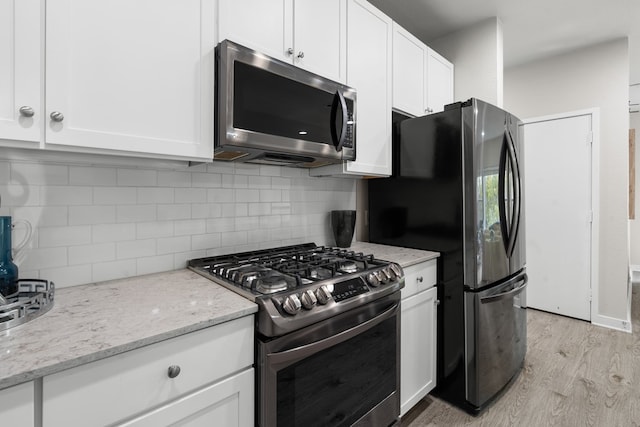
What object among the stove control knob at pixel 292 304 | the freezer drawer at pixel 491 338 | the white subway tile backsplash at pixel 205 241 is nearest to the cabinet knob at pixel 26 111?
the white subway tile backsplash at pixel 205 241

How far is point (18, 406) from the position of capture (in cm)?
70

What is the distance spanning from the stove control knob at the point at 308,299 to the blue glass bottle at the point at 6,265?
37.8 inches

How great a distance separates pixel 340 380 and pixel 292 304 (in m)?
0.47

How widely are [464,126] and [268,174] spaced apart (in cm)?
118

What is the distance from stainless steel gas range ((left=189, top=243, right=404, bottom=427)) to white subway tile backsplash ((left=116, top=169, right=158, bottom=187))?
428 mm

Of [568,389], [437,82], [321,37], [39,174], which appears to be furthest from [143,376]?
[437,82]

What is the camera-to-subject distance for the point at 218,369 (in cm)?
101

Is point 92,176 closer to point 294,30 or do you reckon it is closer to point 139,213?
point 139,213

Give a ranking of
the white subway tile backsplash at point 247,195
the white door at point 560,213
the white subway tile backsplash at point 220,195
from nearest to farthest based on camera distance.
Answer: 1. the white subway tile backsplash at point 220,195
2. the white subway tile backsplash at point 247,195
3. the white door at point 560,213

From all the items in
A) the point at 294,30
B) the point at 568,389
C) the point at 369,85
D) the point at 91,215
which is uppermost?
the point at 294,30

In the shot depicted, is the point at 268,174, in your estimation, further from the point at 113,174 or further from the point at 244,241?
the point at 113,174

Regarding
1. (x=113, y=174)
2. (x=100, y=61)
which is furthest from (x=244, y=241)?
(x=100, y=61)

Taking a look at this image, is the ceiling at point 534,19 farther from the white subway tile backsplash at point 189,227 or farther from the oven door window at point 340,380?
the oven door window at point 340,380

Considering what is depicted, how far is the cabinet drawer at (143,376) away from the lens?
2.51 ft
